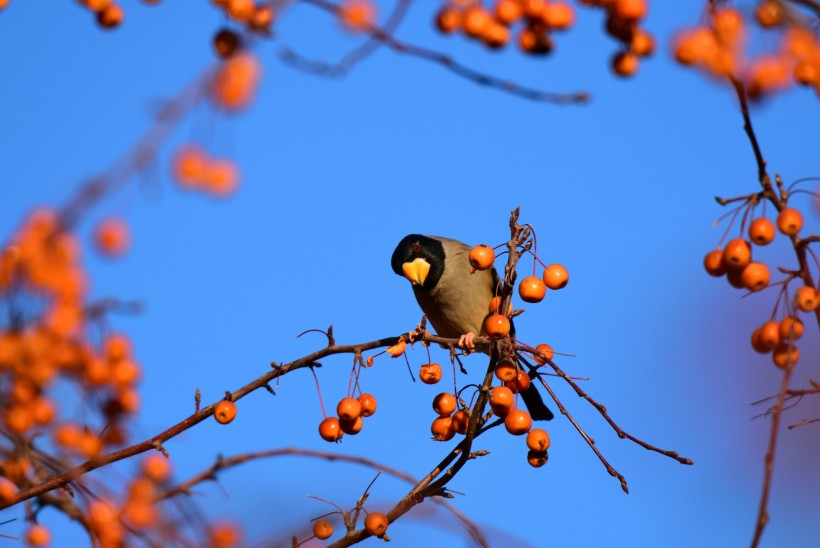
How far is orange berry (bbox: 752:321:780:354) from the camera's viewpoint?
8.40ft

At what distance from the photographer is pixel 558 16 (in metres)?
2.44

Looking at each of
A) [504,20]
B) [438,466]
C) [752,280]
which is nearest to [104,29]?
[504,20]

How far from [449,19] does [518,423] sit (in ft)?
4.32

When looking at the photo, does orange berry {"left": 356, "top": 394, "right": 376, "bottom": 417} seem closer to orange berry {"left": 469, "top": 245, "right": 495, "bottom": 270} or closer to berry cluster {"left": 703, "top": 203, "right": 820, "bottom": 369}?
orange berry {"left": 469, "top": 245, "right": 495, "bottom": 270}

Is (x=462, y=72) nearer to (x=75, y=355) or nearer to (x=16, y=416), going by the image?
(x=75, y=355)

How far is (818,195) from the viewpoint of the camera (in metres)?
2.49

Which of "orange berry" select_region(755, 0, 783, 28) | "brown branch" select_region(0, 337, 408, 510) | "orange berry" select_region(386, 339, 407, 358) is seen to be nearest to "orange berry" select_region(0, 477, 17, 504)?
"brown branch" select_region(0, 337, 408, 510)

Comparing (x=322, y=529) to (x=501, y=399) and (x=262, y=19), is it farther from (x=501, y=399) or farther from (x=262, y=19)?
(x=262, y=19)

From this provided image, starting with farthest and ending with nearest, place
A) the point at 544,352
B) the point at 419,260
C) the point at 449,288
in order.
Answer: the point at 419,260
the point at 449,288
the point at 544,352

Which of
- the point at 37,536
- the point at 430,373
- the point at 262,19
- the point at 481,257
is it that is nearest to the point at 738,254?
the point at 481,257

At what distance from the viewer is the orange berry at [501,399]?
315 cm

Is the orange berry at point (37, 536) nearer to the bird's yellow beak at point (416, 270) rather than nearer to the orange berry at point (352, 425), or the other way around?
the orange berry at point (352, 425)

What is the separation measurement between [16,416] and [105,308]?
502mm

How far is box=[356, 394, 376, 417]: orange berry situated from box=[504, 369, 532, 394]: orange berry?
0.46 m
